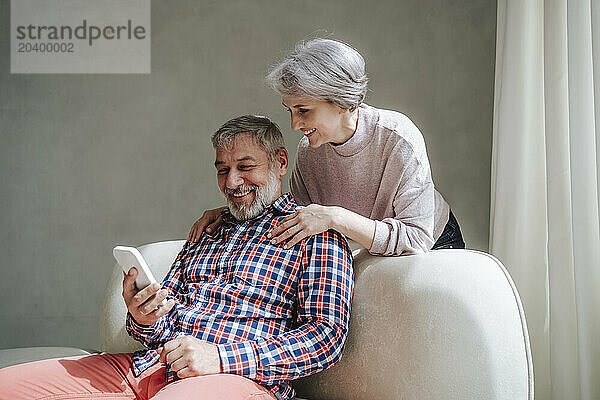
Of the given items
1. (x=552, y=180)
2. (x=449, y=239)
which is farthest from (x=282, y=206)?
(x=552, y=180)

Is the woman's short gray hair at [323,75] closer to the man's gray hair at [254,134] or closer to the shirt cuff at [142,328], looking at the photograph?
the man's gray hair at [254,134]

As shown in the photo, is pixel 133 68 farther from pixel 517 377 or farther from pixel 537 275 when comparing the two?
pixel 517 377

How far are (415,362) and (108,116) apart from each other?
7.58 ft

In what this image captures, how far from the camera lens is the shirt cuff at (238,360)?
5.38 feet

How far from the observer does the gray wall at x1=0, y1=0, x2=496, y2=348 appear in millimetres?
3479

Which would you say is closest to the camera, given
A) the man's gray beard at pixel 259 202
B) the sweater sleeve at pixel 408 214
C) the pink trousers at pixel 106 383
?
the pink trousers at pixel 106 383

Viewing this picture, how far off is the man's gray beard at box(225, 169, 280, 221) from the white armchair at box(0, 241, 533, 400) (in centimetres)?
34

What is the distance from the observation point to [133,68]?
3496 millimetres

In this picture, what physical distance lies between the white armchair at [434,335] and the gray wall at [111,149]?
5.73 ft

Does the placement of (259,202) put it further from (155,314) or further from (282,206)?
(155,314)

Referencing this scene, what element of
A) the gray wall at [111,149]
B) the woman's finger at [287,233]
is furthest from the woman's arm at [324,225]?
the gray wall at [111,149]

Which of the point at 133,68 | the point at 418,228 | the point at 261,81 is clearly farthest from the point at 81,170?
the point at 418,228

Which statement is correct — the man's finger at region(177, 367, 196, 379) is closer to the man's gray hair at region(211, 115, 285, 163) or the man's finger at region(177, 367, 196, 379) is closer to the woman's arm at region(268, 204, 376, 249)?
the woman's arm at region(268, 204, 376, 249)

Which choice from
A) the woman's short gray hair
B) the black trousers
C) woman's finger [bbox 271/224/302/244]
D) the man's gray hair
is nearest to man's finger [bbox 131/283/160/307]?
woman's finger [bbox 271/224/302/244]
